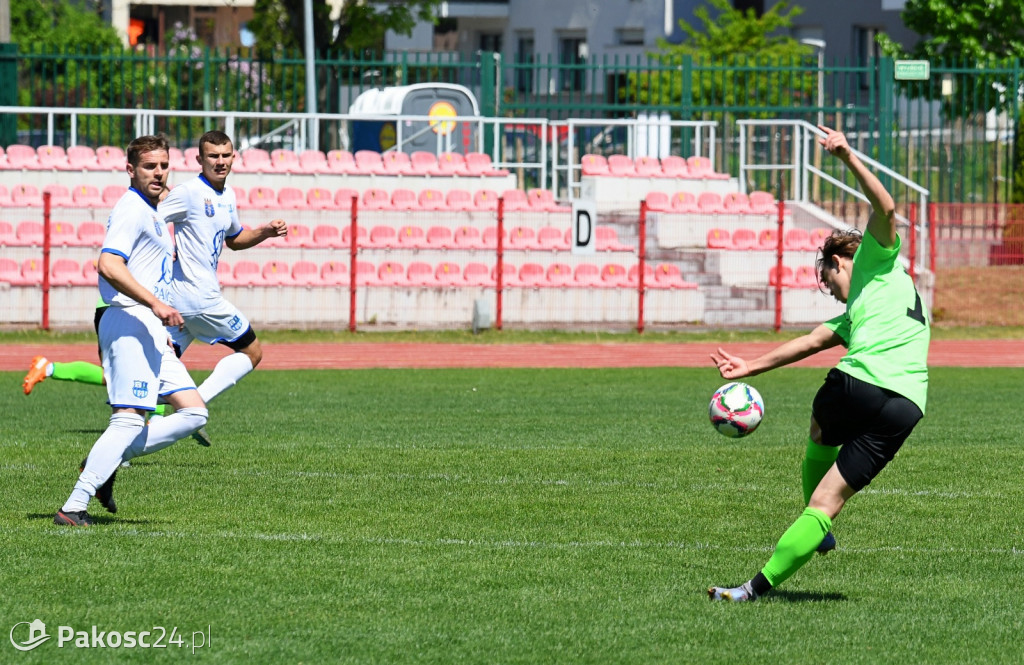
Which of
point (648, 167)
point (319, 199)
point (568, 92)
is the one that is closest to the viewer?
point (319, 199)

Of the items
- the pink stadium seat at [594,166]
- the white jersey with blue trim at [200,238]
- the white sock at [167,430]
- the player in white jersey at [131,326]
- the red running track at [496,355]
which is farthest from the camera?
the pink stadium seat at [594,166]

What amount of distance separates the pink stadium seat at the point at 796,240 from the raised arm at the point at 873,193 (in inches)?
696

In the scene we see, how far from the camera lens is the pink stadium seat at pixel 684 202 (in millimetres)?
24359

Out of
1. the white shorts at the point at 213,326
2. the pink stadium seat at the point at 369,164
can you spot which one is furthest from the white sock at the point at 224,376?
the pink stadium seat at the point at 369,164

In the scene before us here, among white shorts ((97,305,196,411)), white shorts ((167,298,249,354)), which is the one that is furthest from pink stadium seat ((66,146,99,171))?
white shorts ((97,305,196,411))

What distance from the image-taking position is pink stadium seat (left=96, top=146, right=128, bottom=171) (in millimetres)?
23297

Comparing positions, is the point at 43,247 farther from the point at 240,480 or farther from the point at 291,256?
the point at 240,480

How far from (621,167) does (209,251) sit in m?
15.6

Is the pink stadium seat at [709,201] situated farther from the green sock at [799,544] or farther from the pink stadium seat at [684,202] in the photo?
the green sock at [799,544]

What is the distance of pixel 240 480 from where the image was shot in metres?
9.38

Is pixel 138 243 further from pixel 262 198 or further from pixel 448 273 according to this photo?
pixel 262 198

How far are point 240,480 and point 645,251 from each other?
14.6 meters

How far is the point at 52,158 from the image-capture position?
918 inches

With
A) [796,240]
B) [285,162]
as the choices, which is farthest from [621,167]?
[285,162]
